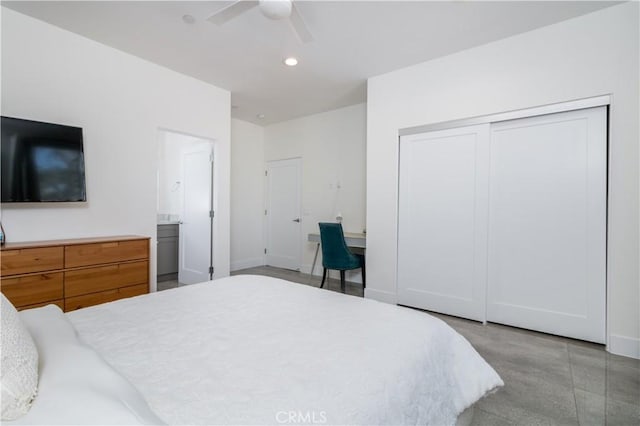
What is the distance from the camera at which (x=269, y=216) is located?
19.3ft

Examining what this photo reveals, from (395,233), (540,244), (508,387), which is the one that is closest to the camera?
(508,387)

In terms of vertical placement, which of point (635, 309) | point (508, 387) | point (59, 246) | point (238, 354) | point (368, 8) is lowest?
point (508, 387)

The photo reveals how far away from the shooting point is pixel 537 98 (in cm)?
273

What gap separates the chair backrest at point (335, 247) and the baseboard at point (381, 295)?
1.26ft

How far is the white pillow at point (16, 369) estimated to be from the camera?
2.02ft

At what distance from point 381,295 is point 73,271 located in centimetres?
308

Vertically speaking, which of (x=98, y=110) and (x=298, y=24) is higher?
(x=298, y=24)

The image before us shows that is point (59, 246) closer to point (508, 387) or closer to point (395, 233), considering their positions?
point (395, 233)

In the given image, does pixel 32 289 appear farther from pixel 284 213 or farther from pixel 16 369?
pixel 284 213

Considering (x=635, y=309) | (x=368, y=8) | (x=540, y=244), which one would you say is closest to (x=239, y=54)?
(x=368, y=8)

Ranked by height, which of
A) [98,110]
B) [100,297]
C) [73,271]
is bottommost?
[100,297]

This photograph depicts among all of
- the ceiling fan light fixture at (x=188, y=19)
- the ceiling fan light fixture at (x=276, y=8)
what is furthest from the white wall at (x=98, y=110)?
the ceiling fan light fixture at (x=276, y=8)

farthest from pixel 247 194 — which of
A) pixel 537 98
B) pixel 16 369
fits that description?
pixel 16 369

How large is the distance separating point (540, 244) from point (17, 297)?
4.30 meters
